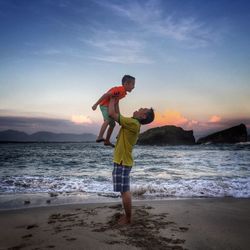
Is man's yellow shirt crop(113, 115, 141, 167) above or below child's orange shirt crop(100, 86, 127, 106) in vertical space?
below

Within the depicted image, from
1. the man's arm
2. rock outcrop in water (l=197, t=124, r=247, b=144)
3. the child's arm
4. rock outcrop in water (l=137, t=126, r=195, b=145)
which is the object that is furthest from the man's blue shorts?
rock outcrop in water (l=197, t=124, r=247, b=144)

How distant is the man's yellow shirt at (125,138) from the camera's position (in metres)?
4.64

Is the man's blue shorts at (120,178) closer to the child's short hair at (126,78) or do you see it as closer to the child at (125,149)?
the child at (125,149)

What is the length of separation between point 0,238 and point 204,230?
3006mm

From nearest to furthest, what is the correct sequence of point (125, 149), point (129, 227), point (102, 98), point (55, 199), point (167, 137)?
point (129, 227) → point (125, 149) → point (102, 98) → point (55, 199) → point (167, 137)

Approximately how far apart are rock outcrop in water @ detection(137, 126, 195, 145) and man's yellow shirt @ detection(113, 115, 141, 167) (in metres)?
74.9

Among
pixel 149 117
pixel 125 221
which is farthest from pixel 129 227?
pixel 149 117

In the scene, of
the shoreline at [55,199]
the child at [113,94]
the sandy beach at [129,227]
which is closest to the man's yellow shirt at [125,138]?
the child at [113,94]

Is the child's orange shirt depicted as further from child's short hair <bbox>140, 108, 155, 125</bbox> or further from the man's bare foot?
the man's bare foot

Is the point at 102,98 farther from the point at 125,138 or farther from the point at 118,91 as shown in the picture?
the point at 125,138

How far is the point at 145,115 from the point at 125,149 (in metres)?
0.63

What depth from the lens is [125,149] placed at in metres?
4.72

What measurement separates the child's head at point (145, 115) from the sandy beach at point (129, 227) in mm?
1652

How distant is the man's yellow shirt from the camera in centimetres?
464
